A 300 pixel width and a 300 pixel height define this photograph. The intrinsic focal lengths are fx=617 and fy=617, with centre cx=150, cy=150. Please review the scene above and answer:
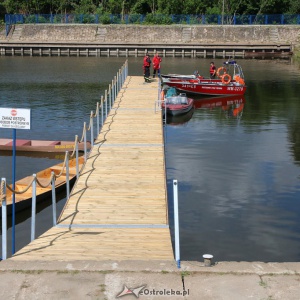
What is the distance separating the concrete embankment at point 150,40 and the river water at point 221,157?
17732mm

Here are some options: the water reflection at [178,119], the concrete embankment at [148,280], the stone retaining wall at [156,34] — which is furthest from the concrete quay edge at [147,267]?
the stone retaining wall at [156,34]

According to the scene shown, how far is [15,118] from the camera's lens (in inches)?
630

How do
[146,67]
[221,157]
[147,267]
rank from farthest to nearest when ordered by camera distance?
[146,67] < [221,157] < [147,267]

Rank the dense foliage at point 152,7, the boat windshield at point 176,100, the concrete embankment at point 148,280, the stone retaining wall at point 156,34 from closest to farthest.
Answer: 1. the concrete embankment at point 148,280
2. the boat windshield at point 176,100
3. the stone retaining wall at point 156,34
4. the dense foliage at point 152,7

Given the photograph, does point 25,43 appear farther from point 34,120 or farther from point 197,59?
point 34,120

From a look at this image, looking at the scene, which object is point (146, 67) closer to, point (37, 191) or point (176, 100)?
point (176, 100)

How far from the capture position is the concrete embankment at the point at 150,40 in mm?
79000

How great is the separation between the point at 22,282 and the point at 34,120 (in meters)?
27.7

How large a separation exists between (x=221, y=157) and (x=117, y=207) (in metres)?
12.3

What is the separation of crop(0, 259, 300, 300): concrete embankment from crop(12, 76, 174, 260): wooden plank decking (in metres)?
1.24

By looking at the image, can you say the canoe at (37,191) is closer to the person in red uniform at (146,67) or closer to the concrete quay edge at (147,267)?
the concrete quay edge at (147,267)

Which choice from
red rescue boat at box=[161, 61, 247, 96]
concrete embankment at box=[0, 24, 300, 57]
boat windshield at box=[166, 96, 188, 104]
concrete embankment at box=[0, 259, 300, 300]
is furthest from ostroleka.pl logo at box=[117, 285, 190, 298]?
concrete embankment at box=[0, 24, 300, 57]

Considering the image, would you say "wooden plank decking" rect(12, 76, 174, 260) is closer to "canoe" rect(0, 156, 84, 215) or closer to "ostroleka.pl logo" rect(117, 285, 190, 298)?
"canoe" rect(0, 156, 84, 215)

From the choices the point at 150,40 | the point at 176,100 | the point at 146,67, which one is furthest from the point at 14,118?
the point at 150,40
